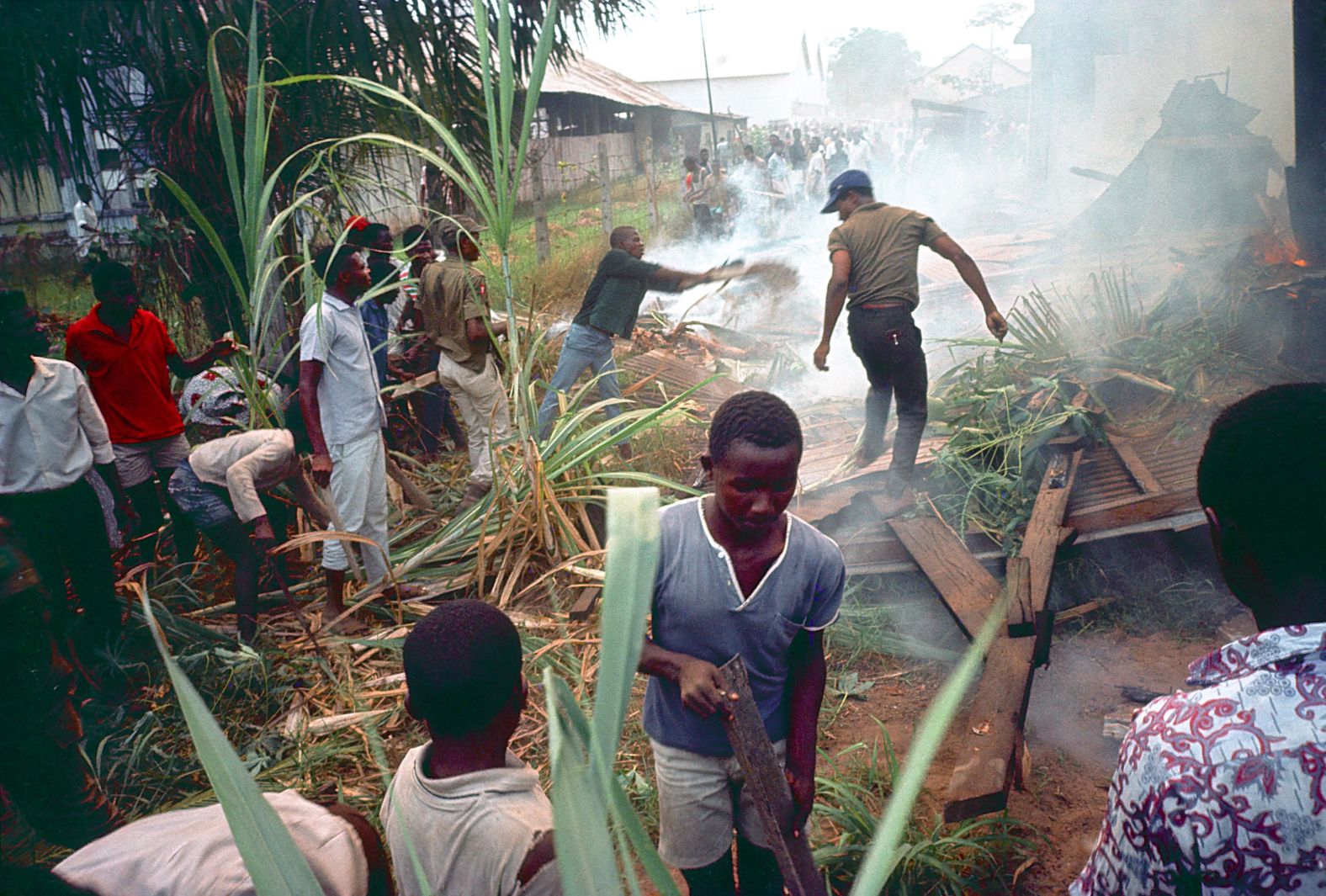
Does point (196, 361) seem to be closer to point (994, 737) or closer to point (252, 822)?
point (994, 737)

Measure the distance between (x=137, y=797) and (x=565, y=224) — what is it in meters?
13.2

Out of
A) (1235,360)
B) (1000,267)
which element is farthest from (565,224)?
(1235,360)

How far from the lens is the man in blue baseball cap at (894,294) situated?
15.5ft

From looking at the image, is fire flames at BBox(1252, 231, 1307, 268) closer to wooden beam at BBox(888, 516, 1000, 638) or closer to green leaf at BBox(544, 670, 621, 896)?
wooden beam at BBox(888, 516, 1000, 638)

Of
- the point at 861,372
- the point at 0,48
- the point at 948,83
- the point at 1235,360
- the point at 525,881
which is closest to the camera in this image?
the point at 525,881

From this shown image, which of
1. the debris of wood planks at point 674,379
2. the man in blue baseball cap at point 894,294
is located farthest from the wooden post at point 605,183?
the man in blue baseball cap at point 894,294

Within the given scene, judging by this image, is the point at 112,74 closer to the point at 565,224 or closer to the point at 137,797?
the point at 137,797

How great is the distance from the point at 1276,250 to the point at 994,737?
611 centimetres

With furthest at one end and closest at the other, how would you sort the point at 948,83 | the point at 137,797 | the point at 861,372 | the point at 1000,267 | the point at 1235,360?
the point at 948,83, the point at 1000,267, the point at 861,372, the point at 1235,360, the point at 137,797

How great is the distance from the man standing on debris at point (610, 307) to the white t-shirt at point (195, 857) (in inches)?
163

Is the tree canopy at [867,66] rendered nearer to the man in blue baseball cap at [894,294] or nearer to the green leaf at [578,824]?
the man in blue baseball cap at [894,294]

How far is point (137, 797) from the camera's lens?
308 cm

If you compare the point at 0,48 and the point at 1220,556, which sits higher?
the point at 0,48

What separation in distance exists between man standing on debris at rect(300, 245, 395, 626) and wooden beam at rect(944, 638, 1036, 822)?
250 cm
